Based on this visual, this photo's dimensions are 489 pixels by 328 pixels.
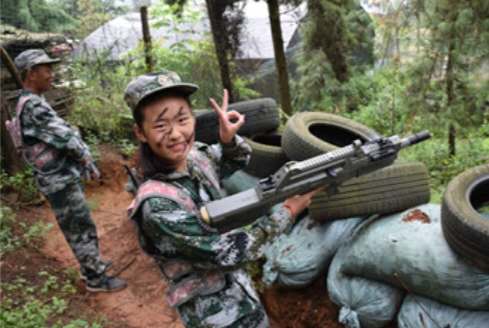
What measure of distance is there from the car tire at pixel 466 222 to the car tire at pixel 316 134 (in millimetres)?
709

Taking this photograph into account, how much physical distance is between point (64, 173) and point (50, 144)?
29 cm

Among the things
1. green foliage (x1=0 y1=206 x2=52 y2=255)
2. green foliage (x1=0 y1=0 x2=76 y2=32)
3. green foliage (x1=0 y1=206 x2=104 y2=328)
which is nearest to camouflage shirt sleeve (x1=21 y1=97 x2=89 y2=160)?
green foliage (x1=0 y1=206 x2=104 y2=328)

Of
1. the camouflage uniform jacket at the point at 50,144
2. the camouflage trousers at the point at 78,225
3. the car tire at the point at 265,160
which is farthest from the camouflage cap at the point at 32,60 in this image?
the car tire at the point at 265,160

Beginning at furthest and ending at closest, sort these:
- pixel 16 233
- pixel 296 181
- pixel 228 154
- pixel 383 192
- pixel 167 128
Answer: pixel 16 233 → pixel 383 192 → pixel 228 154 → pixel 296 181 → pixel 167 128

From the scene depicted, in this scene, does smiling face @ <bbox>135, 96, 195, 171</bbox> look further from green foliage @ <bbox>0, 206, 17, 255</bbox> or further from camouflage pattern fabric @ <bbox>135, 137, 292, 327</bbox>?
green foliage @ <bbox>0, 206, 17, 255</bbox>

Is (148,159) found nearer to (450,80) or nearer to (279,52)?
(450,80)

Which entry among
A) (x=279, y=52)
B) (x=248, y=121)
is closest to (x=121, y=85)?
(x=279, y=52)

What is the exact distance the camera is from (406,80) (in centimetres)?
639

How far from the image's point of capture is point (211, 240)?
168 cm

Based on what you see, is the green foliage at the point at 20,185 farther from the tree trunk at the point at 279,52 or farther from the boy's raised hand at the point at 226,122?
the boy's raised hand at the point at 226,122

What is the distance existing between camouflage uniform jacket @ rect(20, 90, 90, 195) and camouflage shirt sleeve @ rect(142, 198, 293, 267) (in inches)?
91.5

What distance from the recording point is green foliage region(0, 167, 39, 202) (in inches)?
228

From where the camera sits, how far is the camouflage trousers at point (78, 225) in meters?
3.93

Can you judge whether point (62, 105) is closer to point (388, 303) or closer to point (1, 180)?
point (1, 180)
